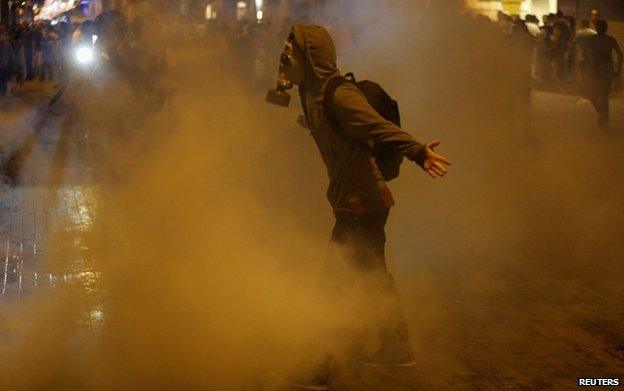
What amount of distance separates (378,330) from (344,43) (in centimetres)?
639

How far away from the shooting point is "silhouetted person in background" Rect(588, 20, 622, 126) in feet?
44.3

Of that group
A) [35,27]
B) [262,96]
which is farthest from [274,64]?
[35,27]

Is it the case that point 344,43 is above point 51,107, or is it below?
above

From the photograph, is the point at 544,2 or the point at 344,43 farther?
the point at 544,2

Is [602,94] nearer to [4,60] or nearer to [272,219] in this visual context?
[272,219]

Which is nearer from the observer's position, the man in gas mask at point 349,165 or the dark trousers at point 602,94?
the man in gas mask at point 349,165

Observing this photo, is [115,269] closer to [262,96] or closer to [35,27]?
[262,96]

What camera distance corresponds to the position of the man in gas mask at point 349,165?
164 inches

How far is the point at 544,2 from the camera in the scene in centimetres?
2297

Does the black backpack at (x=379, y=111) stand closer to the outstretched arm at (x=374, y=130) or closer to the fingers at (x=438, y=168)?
the outstretched arm at (x=374, y=130)

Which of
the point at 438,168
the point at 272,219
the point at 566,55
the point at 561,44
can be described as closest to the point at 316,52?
the point at 438,168

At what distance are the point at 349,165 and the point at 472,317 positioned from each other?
150cm

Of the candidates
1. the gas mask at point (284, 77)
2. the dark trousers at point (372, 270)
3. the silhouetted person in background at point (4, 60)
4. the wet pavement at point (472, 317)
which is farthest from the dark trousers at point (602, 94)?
the silhouetted person in background at point (4, 60)

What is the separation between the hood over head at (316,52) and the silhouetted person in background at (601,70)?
10.0 meters
